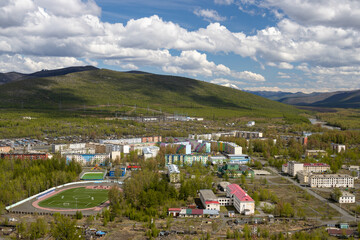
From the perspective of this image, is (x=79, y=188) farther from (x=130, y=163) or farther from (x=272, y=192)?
(x=272, y=192)

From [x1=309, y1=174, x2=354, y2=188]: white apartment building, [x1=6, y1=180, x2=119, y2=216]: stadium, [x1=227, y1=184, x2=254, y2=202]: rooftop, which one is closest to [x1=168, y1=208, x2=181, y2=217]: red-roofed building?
[x1=227, y1=184, x2=254, y2=202]: rooftop

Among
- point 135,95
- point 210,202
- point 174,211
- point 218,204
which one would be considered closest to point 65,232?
point 174,211

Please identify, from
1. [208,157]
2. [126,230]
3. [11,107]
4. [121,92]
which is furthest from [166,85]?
[126,230]

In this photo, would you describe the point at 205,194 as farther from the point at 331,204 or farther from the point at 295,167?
the point at 295,167

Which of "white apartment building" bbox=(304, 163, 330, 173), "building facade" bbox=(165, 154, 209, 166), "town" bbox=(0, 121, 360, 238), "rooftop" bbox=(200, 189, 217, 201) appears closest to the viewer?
"town" bbox=(0, 121, 360, 238)

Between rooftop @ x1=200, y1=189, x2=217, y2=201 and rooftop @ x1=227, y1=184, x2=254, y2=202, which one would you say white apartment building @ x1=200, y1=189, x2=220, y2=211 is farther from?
rooftop @ x1=227, y1=184, x2=254, y2=202

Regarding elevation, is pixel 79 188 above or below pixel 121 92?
below

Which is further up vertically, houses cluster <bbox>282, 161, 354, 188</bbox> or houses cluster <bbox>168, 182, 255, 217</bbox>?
houses cluster <bbox>282, 161, 354, 188</bbox>
